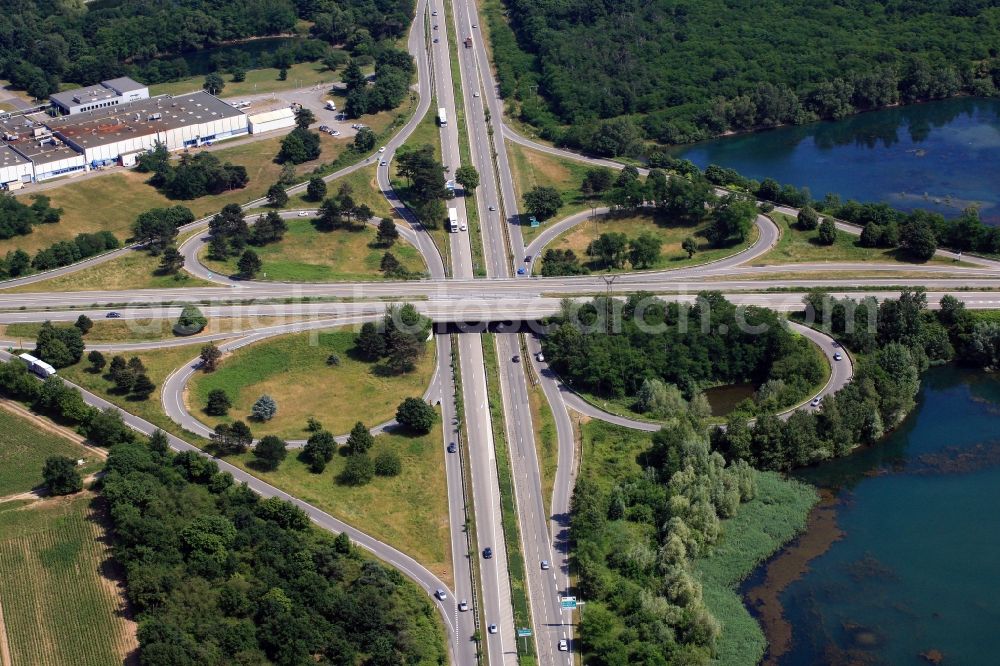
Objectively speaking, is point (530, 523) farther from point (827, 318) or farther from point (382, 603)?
point (827, 318)

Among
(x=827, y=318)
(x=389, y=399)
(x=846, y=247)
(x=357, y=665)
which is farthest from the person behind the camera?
(x=846, y=247)

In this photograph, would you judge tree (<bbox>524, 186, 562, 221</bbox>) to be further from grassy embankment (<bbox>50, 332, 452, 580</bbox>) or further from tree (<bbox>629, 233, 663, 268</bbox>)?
grassy embankment (<bbox>50, 332, 452, 580</bbox>)

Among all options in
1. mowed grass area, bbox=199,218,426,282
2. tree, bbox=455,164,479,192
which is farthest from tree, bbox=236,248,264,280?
tree, bbox=455,164,479,192

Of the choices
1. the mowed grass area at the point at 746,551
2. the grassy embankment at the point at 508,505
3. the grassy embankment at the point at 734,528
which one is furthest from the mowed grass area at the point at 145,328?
the mowed grass area at the point at 746,551

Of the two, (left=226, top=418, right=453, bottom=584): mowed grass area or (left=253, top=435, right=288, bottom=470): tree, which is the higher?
(left=253, top=435, right=288, bottom=470): tree

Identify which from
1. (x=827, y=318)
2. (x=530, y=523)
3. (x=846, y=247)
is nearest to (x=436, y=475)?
(x=530, y=523)

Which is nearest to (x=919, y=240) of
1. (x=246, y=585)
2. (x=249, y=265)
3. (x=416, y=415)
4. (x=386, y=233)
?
(x=386, y=233)
